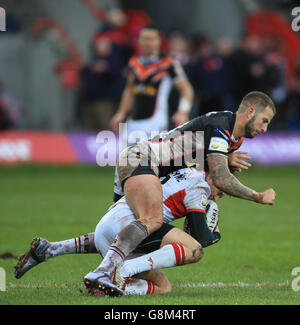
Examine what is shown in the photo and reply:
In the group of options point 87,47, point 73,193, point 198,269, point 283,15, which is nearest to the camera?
point 198,269

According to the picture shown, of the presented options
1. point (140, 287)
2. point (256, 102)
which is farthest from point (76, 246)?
point (256, 102)

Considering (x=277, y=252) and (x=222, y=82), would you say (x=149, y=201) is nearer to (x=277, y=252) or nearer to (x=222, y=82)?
(x=277, y=252)

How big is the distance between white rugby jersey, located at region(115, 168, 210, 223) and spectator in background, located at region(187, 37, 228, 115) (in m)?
11.0

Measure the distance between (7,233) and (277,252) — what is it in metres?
3.58

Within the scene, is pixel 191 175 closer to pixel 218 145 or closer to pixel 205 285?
pixel 218 145

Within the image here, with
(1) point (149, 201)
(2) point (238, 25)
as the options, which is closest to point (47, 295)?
(1) point (149, 201)

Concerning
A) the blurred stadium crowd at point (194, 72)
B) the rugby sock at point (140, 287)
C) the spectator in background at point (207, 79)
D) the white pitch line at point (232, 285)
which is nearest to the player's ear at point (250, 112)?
the white pitch line at point (232, 285)

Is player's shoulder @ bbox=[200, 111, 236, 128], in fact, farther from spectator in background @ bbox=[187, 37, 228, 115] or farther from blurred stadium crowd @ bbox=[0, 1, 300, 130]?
spectator in background @ bbox=[187, 37, 228, 115]

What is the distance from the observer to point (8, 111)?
1977cm

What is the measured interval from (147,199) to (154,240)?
0.39 metres

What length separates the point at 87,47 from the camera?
2134 centimetres

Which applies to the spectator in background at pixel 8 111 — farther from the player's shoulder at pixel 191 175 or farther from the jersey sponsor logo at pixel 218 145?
the jersey sponsor logo at pixel 218 145

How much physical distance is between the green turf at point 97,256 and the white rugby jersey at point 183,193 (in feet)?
2.39

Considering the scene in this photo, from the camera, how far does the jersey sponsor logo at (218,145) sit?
23.6 feet
